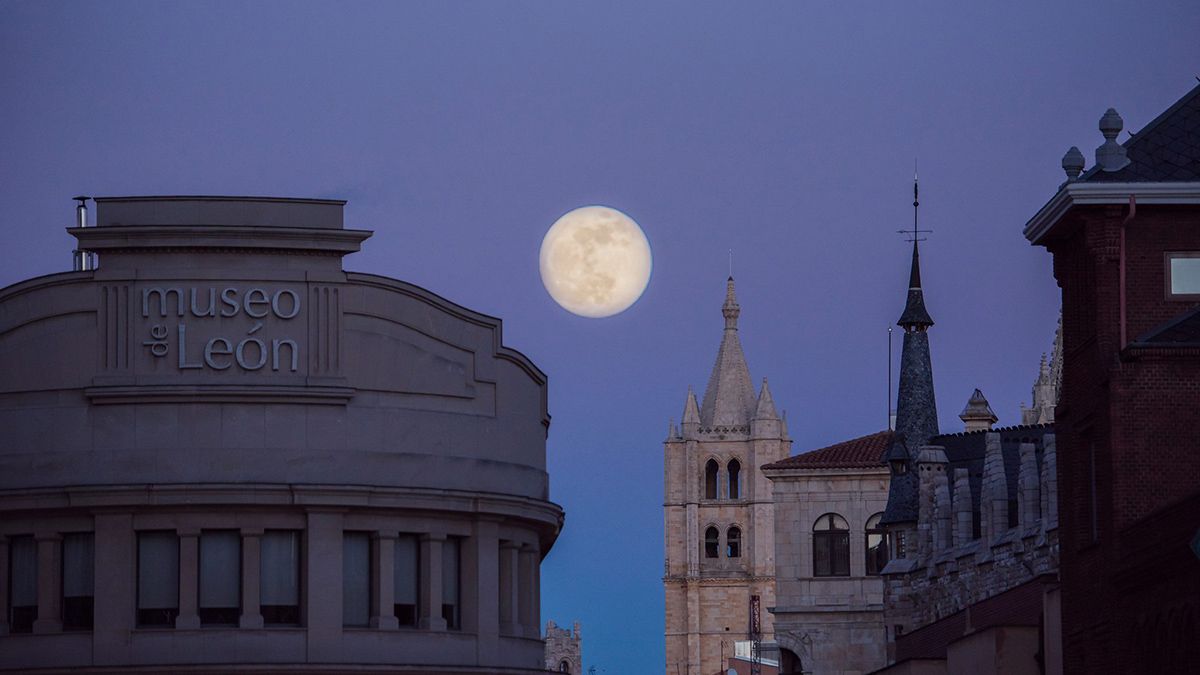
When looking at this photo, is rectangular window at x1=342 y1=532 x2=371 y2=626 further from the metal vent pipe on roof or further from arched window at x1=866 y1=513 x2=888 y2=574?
arched window at x1=866 y1=513 x2=888 y2=574

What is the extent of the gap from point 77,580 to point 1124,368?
96.0ft

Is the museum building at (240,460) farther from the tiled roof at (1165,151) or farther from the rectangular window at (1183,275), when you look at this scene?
the rectangular window at (1183,275)

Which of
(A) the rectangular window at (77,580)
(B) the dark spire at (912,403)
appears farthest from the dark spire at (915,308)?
(A) the rectangular window at (77,580)

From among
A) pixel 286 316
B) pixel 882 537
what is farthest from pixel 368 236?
pixel 882 537

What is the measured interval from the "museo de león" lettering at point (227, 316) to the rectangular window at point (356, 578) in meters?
4.65

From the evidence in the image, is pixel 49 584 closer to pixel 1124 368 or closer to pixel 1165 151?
pixel 1124 368

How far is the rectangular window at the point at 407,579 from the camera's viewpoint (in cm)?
6462

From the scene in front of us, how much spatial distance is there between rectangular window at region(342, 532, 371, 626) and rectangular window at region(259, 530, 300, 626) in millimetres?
1207

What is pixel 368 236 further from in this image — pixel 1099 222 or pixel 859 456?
pixel 859 456

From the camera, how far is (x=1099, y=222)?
4544 cm

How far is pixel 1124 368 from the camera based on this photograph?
44.5 m

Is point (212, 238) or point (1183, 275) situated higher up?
point (212, 238)

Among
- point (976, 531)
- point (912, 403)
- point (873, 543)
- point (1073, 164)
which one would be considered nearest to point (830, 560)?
point (873, 543)

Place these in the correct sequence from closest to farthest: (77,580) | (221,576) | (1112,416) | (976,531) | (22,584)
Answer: (1112,416)
(77,580)
(221,576)
(22,584)
(976,531)
